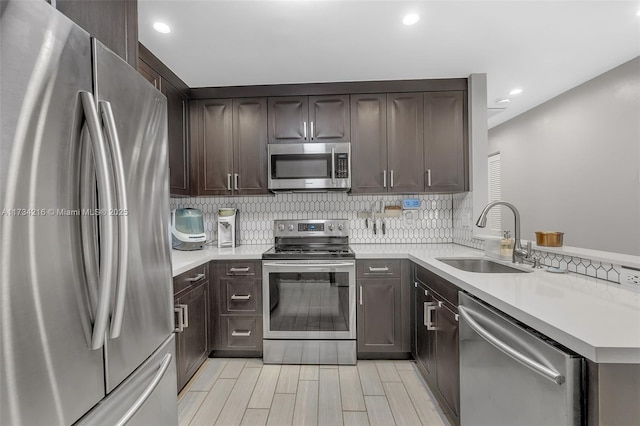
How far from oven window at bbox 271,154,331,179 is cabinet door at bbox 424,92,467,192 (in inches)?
38.6

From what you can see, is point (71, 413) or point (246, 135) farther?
point (246, 135)

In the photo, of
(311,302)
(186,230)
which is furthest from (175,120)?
(311,302)

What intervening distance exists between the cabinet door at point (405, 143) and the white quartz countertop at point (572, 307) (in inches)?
46.9

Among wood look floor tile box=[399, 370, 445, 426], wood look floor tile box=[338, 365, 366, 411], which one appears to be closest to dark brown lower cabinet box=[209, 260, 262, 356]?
wood look floor tile box=[338, 365, 366, 411]

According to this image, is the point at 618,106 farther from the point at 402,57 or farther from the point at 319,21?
the point at 319,21

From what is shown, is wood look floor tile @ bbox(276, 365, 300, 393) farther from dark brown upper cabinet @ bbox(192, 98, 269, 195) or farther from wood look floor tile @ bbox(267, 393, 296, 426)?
dark brown upper cabinet @ bbox(192, 98, 269, 195)

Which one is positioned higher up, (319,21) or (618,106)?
(319,21)

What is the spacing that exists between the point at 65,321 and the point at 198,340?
178 cm

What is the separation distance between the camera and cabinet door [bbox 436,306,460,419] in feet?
5.24

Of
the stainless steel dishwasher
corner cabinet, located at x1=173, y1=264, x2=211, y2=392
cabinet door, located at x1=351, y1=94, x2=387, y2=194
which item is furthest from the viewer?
cabinet door, located at x1=351, y1=94, x2=387, y2=194

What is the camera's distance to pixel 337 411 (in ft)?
6.07

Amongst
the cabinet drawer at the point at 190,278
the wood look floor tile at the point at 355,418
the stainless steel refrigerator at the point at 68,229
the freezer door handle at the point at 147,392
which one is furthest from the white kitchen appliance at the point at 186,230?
the wood look floor tile at the point at 355,418

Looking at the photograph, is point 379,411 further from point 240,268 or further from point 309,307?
point 240,268

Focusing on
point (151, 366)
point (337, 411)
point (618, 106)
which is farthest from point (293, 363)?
point (618, 106)
